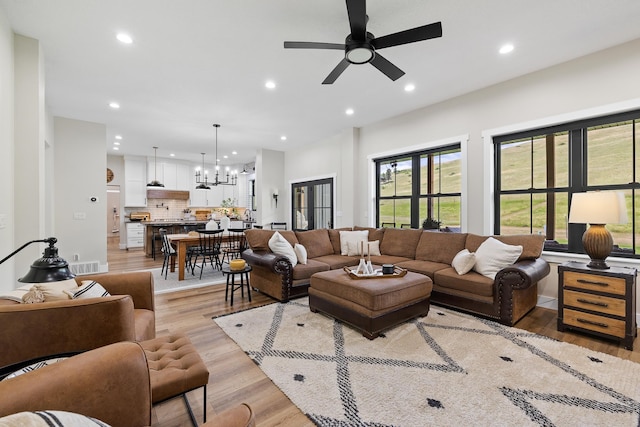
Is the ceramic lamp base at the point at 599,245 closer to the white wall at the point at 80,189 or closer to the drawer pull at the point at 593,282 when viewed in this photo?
the drawer pull at the point at 593,282

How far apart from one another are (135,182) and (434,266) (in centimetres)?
917

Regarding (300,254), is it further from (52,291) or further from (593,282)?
(593,282)

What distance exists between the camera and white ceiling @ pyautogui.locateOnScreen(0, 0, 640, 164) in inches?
101

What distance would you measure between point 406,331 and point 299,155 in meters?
6.01

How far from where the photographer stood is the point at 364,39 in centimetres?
244

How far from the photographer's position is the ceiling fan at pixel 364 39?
2148 mm

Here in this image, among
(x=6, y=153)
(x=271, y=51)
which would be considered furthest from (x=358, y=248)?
(x=6, y=153)

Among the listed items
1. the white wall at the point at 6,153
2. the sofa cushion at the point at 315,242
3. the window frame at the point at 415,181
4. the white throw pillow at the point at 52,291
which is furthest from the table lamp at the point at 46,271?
the window frame at the point at 415,181

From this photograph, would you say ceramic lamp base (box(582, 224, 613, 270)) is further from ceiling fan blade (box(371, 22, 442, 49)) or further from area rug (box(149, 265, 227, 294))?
area rug (box(149, 265, 227, 294))

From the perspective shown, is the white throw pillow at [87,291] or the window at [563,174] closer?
the white throw pillow at [87,291]

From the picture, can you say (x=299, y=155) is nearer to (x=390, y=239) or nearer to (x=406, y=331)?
(x=390, y=239)

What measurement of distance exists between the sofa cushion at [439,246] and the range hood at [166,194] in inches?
337

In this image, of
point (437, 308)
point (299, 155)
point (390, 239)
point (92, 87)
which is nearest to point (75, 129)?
point (92, 87)

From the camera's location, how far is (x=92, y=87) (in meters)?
4.11
